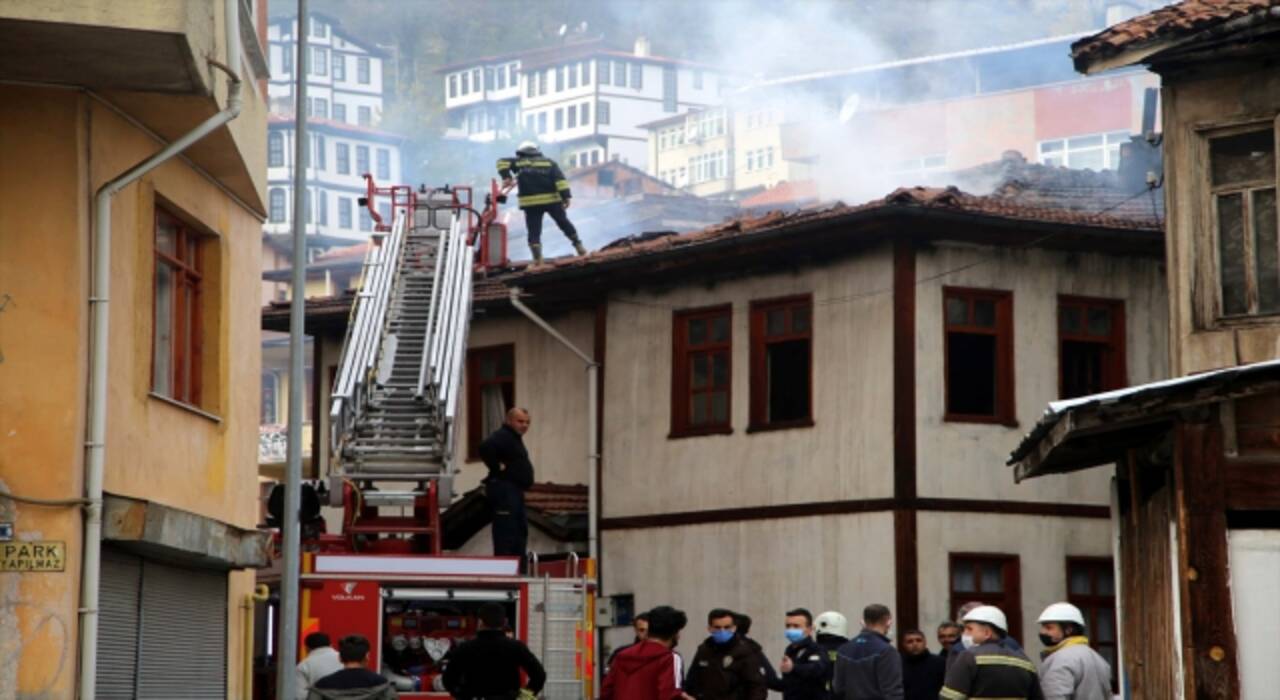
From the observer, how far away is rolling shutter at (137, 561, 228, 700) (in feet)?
55.2

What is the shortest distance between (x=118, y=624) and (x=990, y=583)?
1144 centimetres

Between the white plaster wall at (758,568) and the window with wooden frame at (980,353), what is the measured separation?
1.82m

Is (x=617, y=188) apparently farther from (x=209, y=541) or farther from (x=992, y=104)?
(x=209, y=541)

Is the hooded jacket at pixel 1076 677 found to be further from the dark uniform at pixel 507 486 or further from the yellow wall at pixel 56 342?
the dark uniform at pixel 507 486

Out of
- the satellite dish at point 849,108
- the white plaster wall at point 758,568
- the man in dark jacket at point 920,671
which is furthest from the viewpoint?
the satellite dish at point 849,108

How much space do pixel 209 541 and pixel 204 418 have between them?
3.89 feet

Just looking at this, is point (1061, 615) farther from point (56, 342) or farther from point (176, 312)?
point (176, 312)

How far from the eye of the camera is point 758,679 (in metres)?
15.2

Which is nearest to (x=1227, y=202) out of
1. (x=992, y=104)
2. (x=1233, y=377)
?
(x=1233, y=377)

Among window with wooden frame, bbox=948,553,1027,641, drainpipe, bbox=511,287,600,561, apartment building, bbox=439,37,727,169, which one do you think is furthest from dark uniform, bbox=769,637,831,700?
apartment building, bbox=439,37,727,169

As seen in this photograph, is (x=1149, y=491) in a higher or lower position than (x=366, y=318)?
lower

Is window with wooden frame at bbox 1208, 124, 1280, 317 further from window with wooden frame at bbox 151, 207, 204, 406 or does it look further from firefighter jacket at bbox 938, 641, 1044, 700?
window with wooden frame at bbox 151, 207, 204, 406

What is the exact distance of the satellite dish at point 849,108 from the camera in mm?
101644

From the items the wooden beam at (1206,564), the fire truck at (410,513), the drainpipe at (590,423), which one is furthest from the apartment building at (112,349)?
the drainpipe at (590,423)
